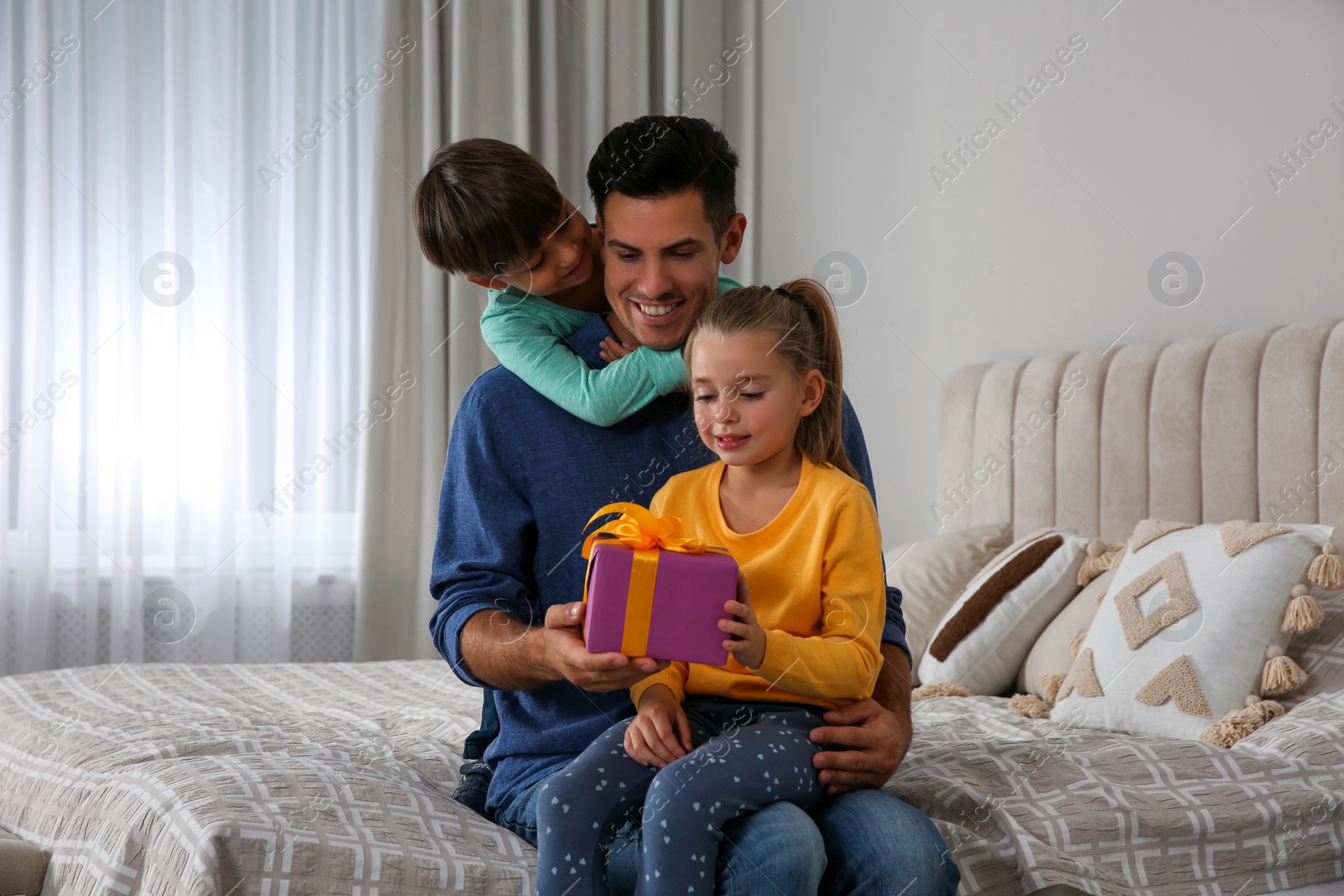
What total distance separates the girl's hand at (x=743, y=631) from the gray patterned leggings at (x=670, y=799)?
95 millimetres

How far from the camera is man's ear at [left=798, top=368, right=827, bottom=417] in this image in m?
1.25

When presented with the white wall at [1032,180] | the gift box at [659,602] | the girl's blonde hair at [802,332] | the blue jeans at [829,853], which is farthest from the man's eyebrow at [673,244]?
the white wall at [1032,180]

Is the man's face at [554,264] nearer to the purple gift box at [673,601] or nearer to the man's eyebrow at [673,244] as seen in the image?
the man's eyebrow at [673,244]

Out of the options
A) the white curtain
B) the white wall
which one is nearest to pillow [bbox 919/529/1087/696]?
the white wall

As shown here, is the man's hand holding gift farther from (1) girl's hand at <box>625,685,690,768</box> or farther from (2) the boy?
(2) the boy

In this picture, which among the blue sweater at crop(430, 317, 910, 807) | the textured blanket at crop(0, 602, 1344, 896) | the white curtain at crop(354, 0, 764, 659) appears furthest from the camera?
the white curtain at crop(354, 0, 764, 659)

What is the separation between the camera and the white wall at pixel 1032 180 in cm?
223

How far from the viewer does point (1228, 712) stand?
1662mm

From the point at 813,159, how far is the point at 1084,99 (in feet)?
3.72

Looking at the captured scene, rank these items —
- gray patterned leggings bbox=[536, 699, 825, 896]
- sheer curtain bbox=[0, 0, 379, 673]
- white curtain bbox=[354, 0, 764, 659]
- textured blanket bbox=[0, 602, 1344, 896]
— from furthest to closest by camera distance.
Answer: white curtain bbox=[354, 0, 764, 659], sheer curtain bbox=[0, 0, 379, 673], textured blanket bbox=[0, 602, 1344, 896], gray patterned leggings bbox=[536, 699, 825, 896]

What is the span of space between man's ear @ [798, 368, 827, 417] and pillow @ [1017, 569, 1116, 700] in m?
0.93

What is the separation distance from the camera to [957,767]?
1.37 m

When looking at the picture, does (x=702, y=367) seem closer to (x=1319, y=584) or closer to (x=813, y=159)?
(x=1319, y=584)

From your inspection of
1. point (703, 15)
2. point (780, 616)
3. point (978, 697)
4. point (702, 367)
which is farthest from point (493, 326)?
point (703, 15)
